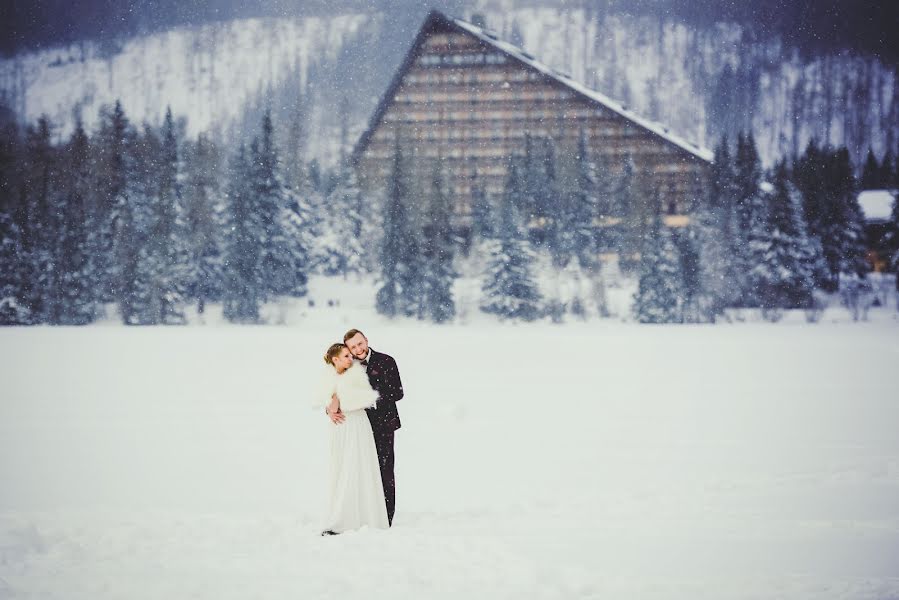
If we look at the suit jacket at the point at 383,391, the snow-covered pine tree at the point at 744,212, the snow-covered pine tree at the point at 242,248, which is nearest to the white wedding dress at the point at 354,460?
the suit jacket at the point at 383,391

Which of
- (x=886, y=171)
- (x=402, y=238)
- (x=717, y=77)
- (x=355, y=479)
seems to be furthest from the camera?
(x=717, y=77)

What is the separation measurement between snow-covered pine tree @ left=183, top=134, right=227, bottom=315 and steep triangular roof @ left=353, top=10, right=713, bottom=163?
470 inches

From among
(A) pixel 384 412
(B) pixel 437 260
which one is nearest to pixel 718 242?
(B) pixel 437 260

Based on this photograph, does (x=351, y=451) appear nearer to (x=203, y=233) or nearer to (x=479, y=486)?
(x=479, y=486)

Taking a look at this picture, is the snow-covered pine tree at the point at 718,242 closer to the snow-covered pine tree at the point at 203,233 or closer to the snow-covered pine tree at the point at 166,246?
the snow-covered pine tree at the point at 203,233

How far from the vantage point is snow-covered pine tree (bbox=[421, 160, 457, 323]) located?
40.6 meters

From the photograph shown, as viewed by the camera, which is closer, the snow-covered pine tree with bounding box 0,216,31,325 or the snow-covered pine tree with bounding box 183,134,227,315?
the snow-covered pine tree with bounding box 0,216,31,325

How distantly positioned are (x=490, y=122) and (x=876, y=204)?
1094 inches

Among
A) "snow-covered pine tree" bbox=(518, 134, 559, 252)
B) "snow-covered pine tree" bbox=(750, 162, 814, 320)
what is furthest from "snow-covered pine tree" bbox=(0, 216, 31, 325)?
"snow-covered pine tree" bbox=(750, 162, 814, 320)

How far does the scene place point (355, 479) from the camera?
20.3 feet

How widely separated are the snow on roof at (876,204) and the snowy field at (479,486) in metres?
41.6

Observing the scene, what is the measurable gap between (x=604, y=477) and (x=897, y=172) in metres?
47.7

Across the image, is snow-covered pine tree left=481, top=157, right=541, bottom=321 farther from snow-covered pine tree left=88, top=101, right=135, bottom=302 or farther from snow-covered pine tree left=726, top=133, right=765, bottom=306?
snow-covered pine tree left=88, top=101, right=135, bottom=302

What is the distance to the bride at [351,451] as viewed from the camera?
6148 mm
